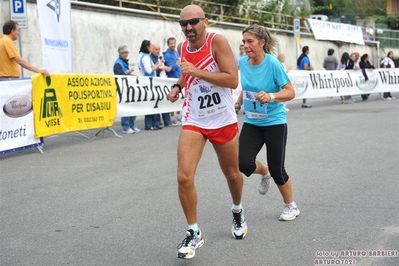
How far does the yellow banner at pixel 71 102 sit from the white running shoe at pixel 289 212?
6215 mm

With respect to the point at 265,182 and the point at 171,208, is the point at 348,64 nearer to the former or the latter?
the point at 265,182

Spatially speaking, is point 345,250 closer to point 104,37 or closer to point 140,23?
point 104,37

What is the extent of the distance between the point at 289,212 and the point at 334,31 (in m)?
34.3

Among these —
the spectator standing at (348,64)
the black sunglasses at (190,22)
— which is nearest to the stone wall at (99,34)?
the spectator standing at (348,64)

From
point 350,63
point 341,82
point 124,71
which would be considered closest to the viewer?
point 124,71

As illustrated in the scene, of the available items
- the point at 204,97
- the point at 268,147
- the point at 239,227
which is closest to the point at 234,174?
the point at 239,227

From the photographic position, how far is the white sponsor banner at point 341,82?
22.4m

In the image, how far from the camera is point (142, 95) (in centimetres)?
1531

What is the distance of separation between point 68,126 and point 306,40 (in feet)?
93.9

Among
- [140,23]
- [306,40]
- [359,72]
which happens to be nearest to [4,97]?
[140,23]

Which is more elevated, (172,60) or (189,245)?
(172,60)

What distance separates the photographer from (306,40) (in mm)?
39500

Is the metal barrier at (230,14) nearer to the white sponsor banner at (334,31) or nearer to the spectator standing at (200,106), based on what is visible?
the white sponsor banner at (334,31)

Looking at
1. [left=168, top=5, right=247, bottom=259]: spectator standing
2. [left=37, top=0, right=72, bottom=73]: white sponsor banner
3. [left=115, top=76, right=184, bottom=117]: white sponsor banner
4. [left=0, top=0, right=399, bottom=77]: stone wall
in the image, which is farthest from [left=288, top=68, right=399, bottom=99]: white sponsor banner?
[left=168, top=5, right=247, bottom=259]: spectator standing
